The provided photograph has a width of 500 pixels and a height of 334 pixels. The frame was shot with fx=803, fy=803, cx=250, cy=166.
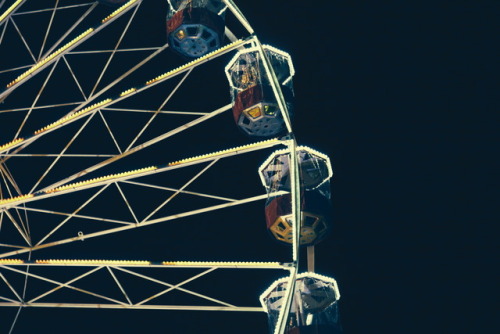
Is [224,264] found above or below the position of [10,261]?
below

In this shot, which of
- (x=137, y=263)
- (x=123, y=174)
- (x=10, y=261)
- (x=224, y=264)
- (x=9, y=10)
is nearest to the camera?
(x=123, y=174)

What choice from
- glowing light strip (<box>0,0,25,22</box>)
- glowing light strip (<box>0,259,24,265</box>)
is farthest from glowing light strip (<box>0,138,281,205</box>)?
glowing light strip (<box>0,0,25,22</box>)

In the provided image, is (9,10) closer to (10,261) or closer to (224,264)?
(10,261)

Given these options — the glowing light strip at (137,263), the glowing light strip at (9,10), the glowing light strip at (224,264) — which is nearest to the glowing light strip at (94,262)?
the glowing light strip at (137,263)

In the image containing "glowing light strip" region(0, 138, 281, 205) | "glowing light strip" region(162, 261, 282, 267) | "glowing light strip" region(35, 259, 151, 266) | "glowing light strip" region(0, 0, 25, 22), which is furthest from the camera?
"glowing light strip" region(0, 0, 25, 22)

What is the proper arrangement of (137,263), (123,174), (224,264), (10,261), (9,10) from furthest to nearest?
(9,10) < (137,263) < (224,264) < (10,261) < (123,174)

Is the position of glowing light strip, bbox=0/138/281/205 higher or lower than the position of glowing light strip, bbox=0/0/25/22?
lower

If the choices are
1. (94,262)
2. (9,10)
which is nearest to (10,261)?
Answer: (94,262)

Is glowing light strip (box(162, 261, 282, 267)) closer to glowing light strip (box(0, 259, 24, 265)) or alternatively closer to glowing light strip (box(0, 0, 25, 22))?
glowing light strip (box(0, 259, 24, 265))

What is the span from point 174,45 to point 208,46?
710 millimetres

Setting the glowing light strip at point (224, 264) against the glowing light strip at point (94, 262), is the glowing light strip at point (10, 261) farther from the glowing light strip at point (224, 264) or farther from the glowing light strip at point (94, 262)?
the glowing light strip at point (224, 264)

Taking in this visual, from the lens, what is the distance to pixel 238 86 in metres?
16.2

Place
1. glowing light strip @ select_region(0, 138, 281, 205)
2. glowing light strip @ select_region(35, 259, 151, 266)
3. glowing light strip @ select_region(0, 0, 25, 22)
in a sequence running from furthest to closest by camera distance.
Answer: glowing light strip @ select_region(0, 0, 25, 22) < glowing light strip @ select_region(35, 259, 151, 266) < glowing light strip @ select_region(0, 138, 281, 205)

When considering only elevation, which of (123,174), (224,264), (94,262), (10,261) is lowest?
(224,264)
